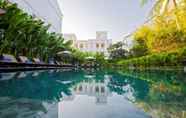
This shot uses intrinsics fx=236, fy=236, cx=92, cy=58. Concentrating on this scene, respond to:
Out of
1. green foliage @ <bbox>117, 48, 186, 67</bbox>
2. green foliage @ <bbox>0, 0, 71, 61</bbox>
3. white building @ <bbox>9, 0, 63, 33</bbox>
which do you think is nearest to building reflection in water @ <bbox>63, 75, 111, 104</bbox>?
green foliage @ <bbox>0, 0, 71, 61</bbox>

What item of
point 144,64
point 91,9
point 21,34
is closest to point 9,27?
point 21,34

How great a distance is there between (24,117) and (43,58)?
64.9 feet

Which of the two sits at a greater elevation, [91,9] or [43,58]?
[91,9]

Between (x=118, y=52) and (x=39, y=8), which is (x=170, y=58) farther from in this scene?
(x=118, y=52)

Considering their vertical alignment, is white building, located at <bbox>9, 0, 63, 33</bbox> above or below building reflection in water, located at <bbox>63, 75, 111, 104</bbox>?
above

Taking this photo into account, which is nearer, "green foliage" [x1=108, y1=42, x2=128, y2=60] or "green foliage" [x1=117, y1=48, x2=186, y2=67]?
"green foliage" [x1=117, y1=48, x2=186, y2=67]

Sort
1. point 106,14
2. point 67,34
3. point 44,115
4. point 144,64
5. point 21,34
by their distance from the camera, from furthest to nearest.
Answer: point 67,34, point 106,14, point 144,64, point 21,34, point 44,115

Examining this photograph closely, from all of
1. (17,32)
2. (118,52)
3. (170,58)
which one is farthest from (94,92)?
(118,52)

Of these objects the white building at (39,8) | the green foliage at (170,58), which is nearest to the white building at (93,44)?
the white building at (39,8)

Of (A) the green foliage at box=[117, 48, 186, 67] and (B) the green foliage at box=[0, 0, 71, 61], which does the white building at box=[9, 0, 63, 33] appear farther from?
(A) the green foliage at box=[117, 48, 186, 67]

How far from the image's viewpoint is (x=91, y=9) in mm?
31562

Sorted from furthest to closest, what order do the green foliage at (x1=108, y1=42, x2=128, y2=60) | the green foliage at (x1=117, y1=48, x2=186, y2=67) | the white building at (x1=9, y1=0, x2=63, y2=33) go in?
the green foliage at (x1=108, y1=42, x2=128, y2=60), the white building at (x1=9, y1=0, x2=63, y2=33), the green foliage at (x1=117, y1=48, x2=186, y2=67)

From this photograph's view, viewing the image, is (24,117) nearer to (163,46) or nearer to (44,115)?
(44,115)

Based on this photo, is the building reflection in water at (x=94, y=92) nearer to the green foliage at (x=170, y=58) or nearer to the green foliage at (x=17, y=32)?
the green foliage at (x=17, y=32)
